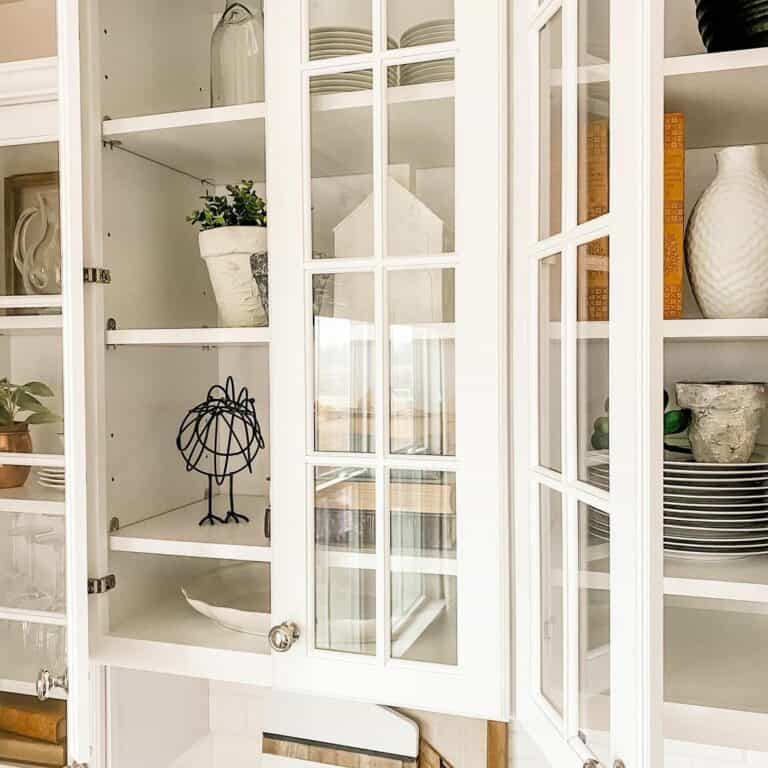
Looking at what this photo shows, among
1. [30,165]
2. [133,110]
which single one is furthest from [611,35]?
[30,165]

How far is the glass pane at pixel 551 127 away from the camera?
3.14 ft

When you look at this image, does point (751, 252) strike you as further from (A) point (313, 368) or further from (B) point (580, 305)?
(A) point (313, 368)

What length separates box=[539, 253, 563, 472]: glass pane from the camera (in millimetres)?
966

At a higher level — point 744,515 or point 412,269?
point 412,269

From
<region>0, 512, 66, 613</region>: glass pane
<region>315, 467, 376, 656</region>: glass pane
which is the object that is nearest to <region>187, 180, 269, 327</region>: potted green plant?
<region>315, 467, 376, 656</region>: glass pane

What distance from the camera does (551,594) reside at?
99 centimetres

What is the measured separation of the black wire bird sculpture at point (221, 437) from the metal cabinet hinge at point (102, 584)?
0.19 meters

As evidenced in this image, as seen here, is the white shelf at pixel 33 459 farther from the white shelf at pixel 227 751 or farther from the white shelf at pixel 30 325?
the white shelf at pixel 227 751

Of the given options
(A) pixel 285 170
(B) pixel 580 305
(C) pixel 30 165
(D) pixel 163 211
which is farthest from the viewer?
(D) pixel 163 211

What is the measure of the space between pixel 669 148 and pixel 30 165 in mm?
1027

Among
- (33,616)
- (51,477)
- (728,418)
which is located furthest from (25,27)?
(728,418)

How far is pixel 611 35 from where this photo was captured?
79cm

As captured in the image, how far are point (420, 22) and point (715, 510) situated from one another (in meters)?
0.78

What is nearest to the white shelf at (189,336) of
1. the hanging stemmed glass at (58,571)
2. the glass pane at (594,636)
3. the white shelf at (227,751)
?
the hanging stemmed glass at (58,571)
